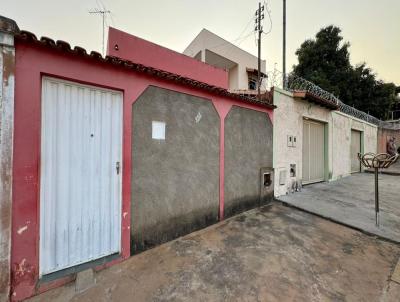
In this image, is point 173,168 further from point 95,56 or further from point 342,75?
point 342,75

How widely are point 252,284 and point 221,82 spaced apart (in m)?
7.34

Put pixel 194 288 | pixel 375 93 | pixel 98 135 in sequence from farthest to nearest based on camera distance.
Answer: pixel 375 93 → pixel 98 135 → pixel 194 288

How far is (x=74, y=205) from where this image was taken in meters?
2.32

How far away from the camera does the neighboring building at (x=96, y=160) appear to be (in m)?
1.96

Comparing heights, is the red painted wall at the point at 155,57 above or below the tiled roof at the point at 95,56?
above

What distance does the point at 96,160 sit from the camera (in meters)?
2.47

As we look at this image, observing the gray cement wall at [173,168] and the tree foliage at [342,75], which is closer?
the gray cement wall at [173,168]

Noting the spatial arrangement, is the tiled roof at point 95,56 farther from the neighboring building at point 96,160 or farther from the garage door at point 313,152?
the garage door at point 313,152

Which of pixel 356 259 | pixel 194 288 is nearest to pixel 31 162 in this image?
pixel 194 288

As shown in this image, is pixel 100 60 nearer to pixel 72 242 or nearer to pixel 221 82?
pixel 72 242

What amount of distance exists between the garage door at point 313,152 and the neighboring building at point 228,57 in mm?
7025

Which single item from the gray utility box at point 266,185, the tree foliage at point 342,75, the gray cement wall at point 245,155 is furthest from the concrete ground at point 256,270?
the tree foliage at point 342,75

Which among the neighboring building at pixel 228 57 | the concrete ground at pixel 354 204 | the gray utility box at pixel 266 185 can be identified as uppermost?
the neighboring building at pixel 228 57

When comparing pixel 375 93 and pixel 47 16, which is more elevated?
pixel 375 93
